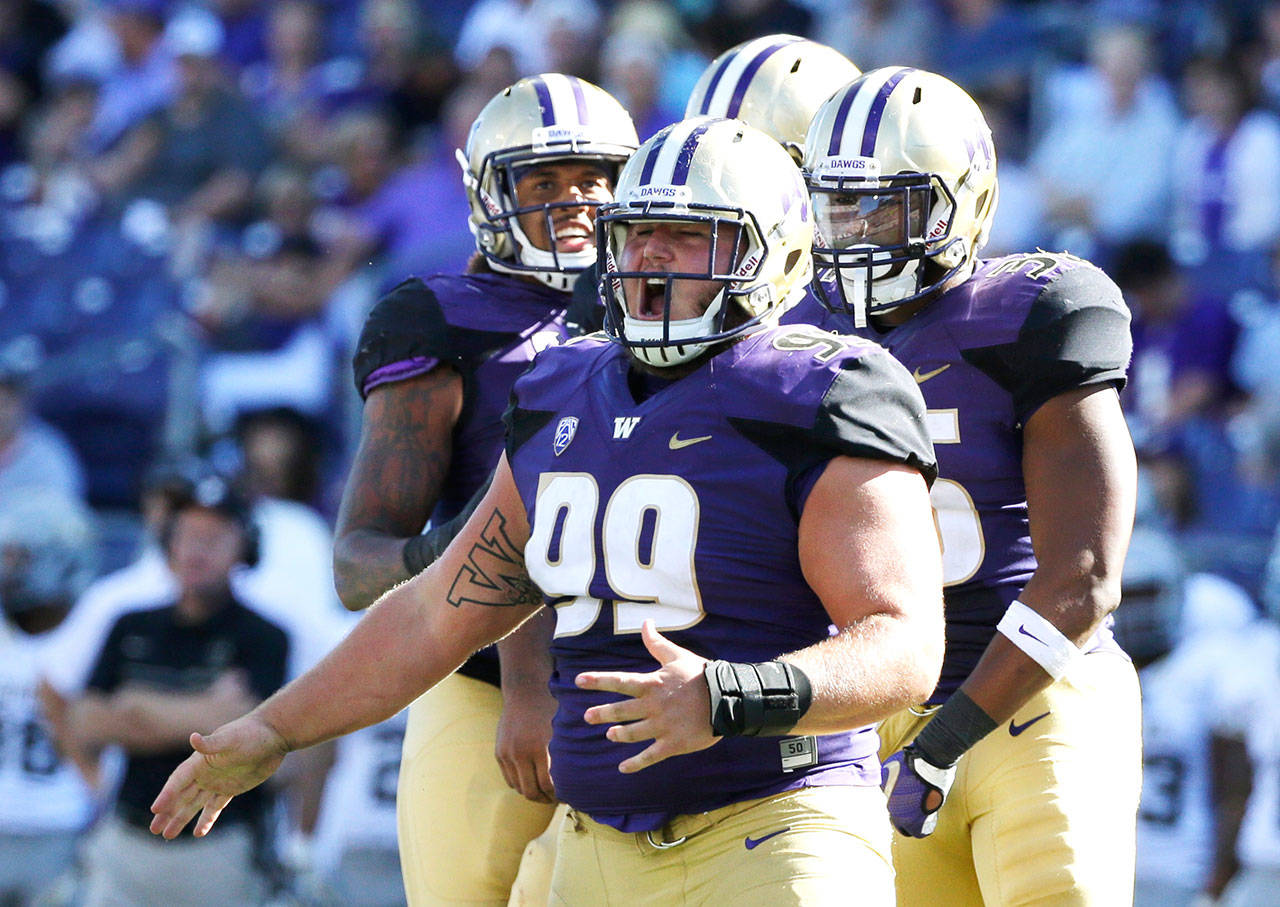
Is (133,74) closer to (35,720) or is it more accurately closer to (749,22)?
(749,22)

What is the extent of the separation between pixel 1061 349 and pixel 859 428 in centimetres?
80

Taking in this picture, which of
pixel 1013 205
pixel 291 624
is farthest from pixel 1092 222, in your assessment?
pixel 291 624

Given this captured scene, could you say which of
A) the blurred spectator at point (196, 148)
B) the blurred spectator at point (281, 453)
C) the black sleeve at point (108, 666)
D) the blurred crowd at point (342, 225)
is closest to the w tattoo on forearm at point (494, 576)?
the blurred crowd at point (342, 225)

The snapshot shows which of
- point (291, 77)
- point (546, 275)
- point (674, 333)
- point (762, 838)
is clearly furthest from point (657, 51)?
point (762, 838)

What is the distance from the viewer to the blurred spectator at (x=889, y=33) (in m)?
8.27

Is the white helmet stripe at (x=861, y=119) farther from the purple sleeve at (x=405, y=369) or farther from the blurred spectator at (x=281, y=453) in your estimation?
the blurred spectator at (x=281, y=453)

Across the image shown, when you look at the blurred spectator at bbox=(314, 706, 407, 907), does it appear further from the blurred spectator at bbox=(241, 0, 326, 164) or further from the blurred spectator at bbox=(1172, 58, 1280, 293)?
the blurred spectator at bbox=(241, 0, 326, 164)

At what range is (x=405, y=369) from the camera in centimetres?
361

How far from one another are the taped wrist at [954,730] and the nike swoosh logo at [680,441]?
0.84 m

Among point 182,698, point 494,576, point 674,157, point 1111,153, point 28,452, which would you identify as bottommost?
point 182,698

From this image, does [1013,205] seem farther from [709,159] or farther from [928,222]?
[709,159]

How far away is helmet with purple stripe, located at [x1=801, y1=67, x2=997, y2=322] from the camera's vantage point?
328cm

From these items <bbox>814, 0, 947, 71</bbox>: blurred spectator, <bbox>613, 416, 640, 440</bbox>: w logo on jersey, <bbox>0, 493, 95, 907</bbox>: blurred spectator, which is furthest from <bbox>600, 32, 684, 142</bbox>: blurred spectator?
<bbox>613, 416, 640, 440</bbox>: w logo on jersey

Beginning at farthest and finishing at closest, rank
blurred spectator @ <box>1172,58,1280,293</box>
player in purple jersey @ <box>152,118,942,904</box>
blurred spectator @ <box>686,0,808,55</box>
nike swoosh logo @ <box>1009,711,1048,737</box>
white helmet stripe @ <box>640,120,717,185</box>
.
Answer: blurred spectator @ <box>686,0,808,55</box>, blurred spectator @ <box>1172,58,1280,293</box>, nike swoosh logo @ <box>1009,711,1048,737</box>, white helmet stripe @ <box>640,120,717,185</box>, player in purple jersey @ <box>152,118,942,904</box>
